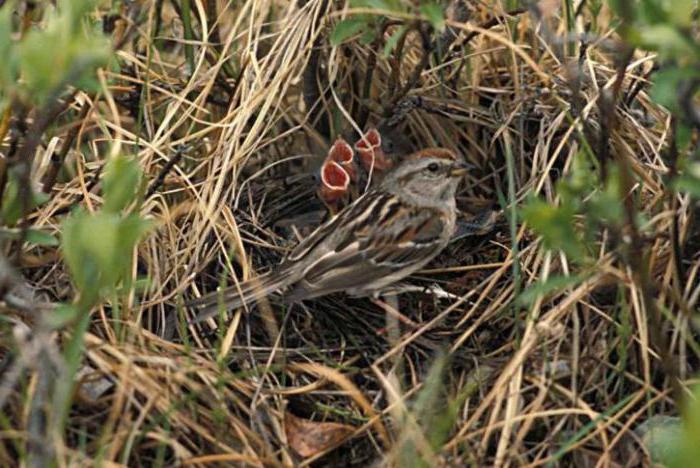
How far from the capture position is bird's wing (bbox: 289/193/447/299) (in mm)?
4605

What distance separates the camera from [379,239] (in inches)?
190

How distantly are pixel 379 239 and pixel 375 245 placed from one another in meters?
0.03

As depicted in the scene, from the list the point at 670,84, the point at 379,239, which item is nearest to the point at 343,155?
the point at 379,239

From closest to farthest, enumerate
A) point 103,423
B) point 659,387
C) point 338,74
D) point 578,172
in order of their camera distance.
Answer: point 578,172, point 103,423, point 659,387, point 338,74

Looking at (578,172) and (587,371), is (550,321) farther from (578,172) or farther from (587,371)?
(578,172)

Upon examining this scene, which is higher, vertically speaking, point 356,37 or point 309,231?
point 356,37

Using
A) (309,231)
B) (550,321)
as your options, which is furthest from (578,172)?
(309,231)

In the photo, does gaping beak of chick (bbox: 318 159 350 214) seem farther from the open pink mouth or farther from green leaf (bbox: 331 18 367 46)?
green leaf (bbox: 331 18 367 46)

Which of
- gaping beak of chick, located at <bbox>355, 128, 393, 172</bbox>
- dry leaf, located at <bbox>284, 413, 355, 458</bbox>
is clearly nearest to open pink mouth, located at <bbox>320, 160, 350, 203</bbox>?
gaping beak of chick, located at <bbox>355, 128, 393, 172</bbox>

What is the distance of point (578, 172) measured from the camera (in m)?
3.15

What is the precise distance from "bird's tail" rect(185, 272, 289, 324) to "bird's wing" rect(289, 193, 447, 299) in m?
0.11

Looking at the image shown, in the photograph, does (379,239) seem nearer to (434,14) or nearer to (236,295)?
(236,295)

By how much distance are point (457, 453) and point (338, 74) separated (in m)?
2.01

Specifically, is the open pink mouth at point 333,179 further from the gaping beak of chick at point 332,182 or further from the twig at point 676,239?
the twig at point 676,239
